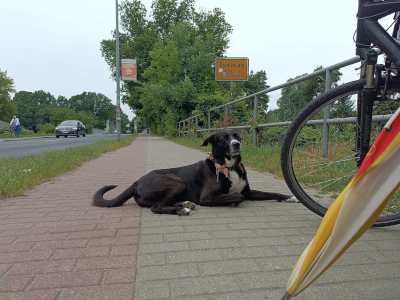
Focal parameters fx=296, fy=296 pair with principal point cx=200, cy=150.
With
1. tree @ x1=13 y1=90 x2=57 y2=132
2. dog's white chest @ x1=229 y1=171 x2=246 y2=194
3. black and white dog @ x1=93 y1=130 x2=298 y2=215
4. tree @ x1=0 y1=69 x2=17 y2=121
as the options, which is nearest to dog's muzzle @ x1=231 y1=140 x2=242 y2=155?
black and white dog @ x1=93 y1=130 x2=298 y2=215

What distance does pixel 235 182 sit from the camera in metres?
3.55

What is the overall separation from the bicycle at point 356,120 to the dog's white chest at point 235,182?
721 millimetres

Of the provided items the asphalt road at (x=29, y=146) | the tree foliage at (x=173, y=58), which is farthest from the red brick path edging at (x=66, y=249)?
the asphalt road at (x=29, y=146)

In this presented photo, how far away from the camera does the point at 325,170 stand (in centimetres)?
341

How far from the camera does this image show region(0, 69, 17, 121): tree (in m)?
60.9

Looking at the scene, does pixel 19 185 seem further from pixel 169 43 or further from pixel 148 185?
pixel 169 43

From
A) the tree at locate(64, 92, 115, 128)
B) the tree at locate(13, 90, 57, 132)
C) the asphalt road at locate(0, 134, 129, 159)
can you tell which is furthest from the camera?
the tree at locate(64, 92, 115, 128)

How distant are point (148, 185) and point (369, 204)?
270 cm

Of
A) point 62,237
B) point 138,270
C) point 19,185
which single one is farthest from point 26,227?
point 19,185

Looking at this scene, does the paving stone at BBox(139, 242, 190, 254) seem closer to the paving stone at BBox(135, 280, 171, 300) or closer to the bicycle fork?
the paving stone at BBox(135, 280, 171, 300)

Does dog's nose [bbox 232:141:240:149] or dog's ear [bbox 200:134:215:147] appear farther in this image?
dog's ear [bbox 200:134:215:147]

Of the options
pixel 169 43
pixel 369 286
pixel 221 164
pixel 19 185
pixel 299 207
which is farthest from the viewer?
pixel 169 43

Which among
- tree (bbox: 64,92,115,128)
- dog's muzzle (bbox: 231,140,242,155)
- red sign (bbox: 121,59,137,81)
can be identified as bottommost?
dog's muzzle (bbox: 231,140,242,155)

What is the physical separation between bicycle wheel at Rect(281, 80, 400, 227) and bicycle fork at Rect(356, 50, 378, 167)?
0.07 metres
